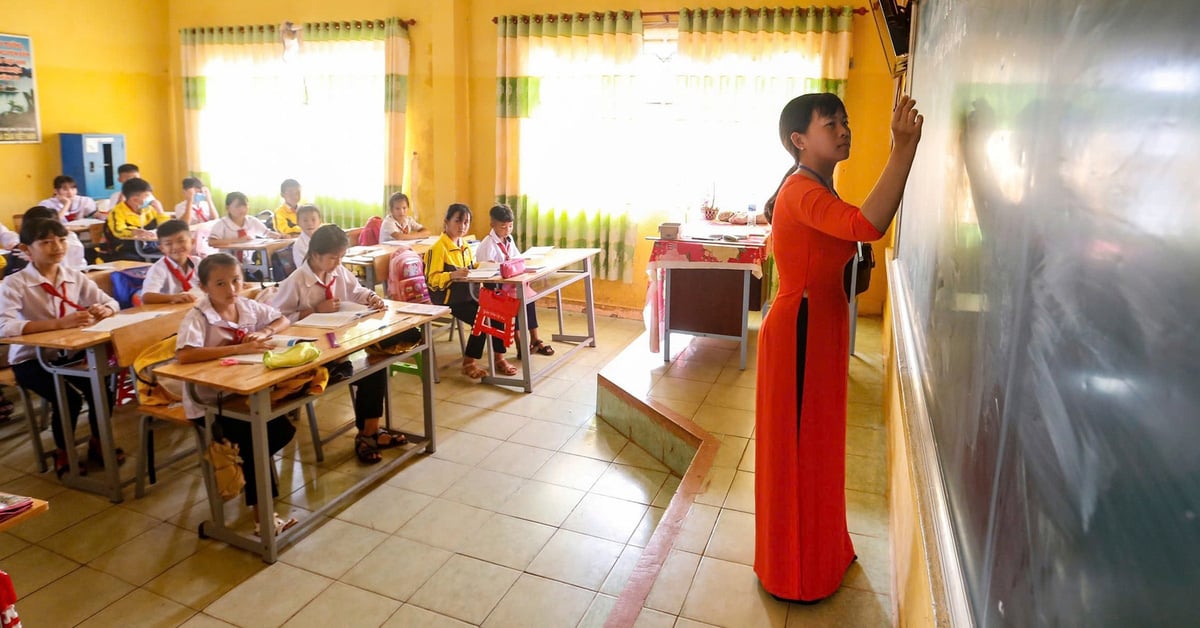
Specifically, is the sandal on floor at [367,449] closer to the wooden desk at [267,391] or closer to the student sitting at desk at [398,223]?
the wooden desk at [267,391]

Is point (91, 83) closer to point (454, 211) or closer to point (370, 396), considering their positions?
point (454, 211)

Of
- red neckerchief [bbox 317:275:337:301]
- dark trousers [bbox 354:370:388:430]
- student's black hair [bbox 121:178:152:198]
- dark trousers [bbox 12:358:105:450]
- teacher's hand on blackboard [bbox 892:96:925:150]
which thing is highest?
teacher's hand on blackboard [bbox 892:96:925:150]

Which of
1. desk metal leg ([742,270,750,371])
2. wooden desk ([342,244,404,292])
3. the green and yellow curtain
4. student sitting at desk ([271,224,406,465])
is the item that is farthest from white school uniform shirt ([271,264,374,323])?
the green and yellow curtain

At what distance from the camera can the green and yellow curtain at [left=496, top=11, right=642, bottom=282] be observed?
5.98 metres

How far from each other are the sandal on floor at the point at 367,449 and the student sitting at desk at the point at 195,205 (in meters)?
3.66

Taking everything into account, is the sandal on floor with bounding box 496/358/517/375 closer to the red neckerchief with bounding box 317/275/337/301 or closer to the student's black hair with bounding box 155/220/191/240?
the red neckerchief with bounding box 317/275/337/301

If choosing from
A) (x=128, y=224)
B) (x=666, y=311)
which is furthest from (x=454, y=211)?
(x=128, y=224)

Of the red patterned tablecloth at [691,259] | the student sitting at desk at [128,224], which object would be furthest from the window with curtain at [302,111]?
the red patterned tablecloth at [691,259]

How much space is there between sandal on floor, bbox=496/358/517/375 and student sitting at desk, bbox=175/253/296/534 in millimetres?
1826

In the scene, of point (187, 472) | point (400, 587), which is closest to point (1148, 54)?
point (400, 587)

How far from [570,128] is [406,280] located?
222 cm

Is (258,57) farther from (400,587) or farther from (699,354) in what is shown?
(400,587)

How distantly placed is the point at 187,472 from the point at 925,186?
3.31 m

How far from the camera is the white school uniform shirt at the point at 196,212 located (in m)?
6.44
